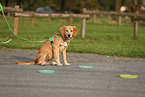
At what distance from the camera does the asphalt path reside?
5.43 metres

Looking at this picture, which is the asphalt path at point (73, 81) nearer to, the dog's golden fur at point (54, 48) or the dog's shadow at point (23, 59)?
the dog's golden fur at point (54, 48)

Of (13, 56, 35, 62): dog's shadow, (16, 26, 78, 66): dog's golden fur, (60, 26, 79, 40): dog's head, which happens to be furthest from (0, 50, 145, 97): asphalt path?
(60, 26, 79, 40): dog's head

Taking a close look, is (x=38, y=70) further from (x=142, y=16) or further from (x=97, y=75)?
(x=142, y=16)

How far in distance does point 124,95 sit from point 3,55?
6.17m

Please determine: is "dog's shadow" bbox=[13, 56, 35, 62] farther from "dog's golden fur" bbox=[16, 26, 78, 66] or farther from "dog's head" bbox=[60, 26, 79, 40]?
"dog's head" bbox=[60, 26, 79, 40]

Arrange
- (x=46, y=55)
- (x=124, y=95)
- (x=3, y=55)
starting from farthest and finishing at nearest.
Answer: (x=3, y=55)
(x=46, y=55)
(x=124, y=95)

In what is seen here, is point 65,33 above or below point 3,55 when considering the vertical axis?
above

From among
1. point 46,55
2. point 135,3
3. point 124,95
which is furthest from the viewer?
point 135,3

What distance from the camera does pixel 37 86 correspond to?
19.1 ft

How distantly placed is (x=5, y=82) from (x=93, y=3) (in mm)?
57657

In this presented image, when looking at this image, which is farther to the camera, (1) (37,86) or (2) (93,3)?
(2) (93,3)

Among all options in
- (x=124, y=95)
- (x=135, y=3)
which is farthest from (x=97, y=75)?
(x=135, y=3)

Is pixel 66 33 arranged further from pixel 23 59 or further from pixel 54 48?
pixel 23 59

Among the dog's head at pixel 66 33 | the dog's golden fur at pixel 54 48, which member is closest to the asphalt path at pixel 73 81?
the dog's golden fur at pixel 54 48
